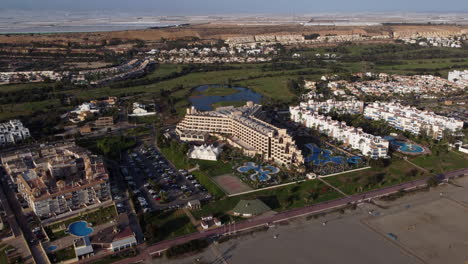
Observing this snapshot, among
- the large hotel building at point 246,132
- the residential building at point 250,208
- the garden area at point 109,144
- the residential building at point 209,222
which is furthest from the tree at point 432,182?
the garden area at point 109,144

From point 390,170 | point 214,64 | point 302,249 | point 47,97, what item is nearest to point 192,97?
point 47,97

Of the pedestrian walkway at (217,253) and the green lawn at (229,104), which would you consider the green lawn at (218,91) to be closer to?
the green lawn at (229,104)

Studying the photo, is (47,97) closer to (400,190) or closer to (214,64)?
(214,64)

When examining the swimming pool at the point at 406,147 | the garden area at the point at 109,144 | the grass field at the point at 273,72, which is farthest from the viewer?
the grass field at the point at 273,72

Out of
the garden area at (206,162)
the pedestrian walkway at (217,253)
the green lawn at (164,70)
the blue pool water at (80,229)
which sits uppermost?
the green lawn at (164,70)

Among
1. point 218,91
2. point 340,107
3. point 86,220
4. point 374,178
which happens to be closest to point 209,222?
point 86,220

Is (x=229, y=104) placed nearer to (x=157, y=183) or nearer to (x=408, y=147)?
(x=408, y=147)
